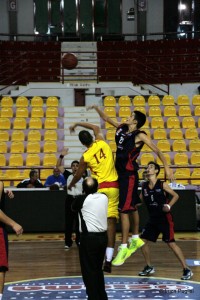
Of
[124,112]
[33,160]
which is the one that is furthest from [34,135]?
[124,112]

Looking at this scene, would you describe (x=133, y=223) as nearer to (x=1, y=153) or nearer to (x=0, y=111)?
(x=1, y=153)

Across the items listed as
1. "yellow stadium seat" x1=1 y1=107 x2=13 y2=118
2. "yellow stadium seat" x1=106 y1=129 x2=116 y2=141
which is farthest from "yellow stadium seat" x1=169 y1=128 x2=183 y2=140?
"yellow stadium seat" x1=1 y1=107 x2=13 y2=118

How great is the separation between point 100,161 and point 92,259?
1.95 meters

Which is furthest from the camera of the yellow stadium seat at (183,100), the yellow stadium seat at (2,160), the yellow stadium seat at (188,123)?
the yellow stadium seat at (183,100)

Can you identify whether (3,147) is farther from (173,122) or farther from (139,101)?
(173,122)

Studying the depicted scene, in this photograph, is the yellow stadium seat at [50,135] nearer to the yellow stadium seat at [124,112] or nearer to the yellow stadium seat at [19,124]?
the yellow stadium seat at [19,124]

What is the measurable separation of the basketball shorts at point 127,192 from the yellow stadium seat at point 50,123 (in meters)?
12.9

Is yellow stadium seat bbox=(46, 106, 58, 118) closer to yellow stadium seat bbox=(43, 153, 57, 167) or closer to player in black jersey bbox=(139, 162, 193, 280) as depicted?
yellow stadium seat bbox=(43, 153, 57, 167)

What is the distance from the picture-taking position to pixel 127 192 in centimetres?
958

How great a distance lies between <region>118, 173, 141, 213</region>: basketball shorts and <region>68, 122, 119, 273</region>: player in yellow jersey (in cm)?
10

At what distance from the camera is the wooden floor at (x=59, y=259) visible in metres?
11.2

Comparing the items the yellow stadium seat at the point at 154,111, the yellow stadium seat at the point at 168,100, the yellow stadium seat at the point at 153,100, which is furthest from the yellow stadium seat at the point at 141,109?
the yellow stadium seat at the point at 168,100

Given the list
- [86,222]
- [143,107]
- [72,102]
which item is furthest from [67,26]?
[86,222]

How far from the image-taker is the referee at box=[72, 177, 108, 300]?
25.8ft
